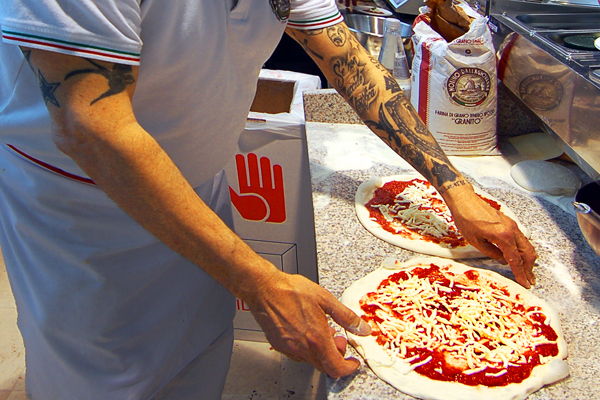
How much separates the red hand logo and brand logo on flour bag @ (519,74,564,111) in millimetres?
910

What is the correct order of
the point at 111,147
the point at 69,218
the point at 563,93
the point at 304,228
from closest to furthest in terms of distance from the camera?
1. the point at 111,147
2. the point at 69,218
3. the point at 563,93
4. the point at 304,228

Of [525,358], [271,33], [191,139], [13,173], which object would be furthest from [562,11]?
[13,173]

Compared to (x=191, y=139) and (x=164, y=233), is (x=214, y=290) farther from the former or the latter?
(x=164, y=233)

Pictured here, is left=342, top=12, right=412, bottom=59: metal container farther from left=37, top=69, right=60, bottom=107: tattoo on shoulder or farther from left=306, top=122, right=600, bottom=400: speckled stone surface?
left=37, top=69, right=60, bottom=107: tattoo on shoulder

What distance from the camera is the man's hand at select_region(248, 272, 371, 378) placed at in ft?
2.85

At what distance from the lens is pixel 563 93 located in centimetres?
134

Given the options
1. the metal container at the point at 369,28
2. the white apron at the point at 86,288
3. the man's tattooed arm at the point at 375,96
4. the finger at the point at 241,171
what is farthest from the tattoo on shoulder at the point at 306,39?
the metal container at the point at 369,28

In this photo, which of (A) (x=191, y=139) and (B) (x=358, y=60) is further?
(B) (x=358, y=60)

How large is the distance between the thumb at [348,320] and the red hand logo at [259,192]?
1.05 metres

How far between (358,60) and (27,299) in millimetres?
1056

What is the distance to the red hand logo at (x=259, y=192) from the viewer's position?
6.40ft

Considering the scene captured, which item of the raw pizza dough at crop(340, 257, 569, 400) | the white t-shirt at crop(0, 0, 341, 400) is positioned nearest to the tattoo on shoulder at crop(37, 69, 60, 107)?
the white t-shirt at crop(0, 0, 341, 400)

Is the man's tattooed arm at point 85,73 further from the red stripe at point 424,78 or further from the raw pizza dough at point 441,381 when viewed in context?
the red stripe at point 424,78

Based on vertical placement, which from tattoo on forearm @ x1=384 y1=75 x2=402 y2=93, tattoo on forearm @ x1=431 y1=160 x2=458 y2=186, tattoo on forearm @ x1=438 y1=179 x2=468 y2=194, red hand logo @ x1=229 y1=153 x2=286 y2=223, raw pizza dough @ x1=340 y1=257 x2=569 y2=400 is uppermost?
tattoo on forearm @ x1=384 y1=75 x2=402 y2=93
